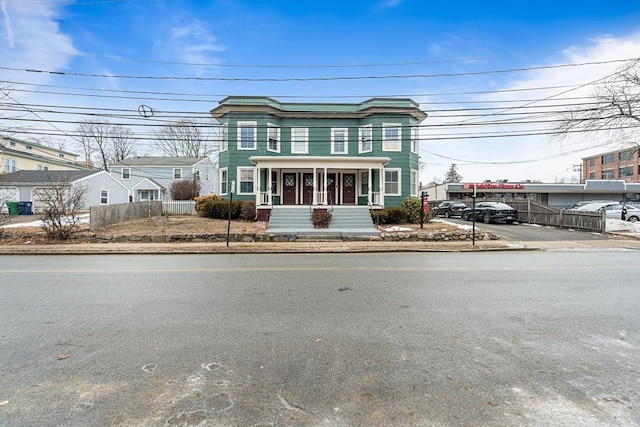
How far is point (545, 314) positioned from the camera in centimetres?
492

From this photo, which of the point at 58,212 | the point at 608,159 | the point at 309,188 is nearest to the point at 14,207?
the point at 58,212

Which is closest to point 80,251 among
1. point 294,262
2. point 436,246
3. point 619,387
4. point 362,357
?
point 294,262

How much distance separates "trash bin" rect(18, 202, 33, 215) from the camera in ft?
97.1

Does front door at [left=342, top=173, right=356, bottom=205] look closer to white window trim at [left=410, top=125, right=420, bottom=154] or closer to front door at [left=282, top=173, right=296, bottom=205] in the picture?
front door at [left=282, top=173, right=296, bottom=205]

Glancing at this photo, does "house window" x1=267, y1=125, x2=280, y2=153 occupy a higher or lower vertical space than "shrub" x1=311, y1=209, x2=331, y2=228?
higher

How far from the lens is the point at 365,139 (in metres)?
22.0

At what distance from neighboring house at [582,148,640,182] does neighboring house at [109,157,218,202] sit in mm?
68121

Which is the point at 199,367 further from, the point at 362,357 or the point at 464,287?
the point at 464,287

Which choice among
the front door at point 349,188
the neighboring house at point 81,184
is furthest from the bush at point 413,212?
the neighboring house at point 81,184

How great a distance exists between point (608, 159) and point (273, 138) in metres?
86.4

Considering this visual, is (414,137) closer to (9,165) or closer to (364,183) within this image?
(364,183)

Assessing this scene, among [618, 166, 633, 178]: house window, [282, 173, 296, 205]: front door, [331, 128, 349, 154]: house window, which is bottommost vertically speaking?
[282, 173, 296, 205]: front door

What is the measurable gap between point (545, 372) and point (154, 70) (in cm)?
1794

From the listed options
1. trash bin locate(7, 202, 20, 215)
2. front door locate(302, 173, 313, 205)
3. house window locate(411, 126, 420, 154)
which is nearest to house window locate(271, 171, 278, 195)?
front door locate(302, 173, 313, 205)
